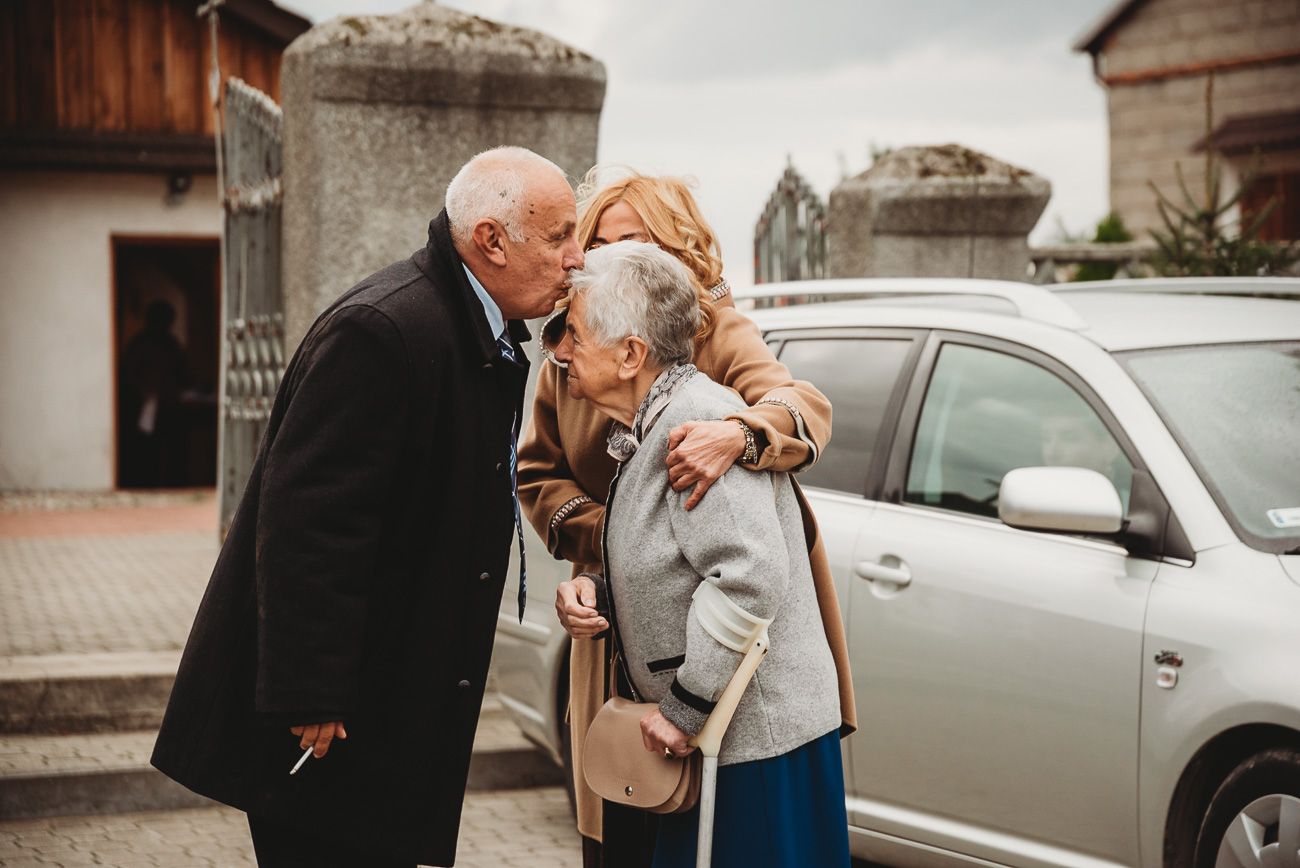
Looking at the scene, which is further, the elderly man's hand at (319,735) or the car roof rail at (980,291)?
the car roof rail at (980,291)

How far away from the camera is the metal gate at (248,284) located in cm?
718

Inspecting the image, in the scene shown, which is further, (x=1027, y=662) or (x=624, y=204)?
(x=1027, y=662)

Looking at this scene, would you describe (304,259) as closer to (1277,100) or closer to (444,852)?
(444,852)

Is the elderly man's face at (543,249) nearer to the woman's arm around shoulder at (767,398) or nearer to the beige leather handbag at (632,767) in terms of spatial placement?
the woman's arm around shoulder at (767,398)

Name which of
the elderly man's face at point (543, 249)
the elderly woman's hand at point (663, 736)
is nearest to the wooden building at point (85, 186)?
the elderly man's face at point (543, 249)

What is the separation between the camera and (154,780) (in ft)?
16.8

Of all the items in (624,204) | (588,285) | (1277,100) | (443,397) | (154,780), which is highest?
(1277,100)

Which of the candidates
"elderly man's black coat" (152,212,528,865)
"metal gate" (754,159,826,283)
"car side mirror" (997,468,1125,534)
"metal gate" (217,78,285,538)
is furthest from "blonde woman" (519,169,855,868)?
"metal gate" (754,159,826,283)

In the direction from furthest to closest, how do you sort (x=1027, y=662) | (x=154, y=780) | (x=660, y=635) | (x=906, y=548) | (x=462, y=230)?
1. (x=154, y=780)
2. (x=906, y=548)
3. (x=1027, y=662)
4. (x=462, y=230)
5. (x=660, y=635)

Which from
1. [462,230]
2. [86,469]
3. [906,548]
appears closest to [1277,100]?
[86,469]

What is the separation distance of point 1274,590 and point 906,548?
39.8 inches

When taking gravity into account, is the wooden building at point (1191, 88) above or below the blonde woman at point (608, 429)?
above

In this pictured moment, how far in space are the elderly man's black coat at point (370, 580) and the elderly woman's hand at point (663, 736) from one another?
0.41 m

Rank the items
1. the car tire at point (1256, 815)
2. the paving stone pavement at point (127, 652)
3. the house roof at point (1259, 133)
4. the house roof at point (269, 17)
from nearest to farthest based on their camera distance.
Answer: the car tire at point (1256, 815) → the paving stone pavement at point (127, 652) → the house roof at point (269, 17) → the house roof at point (1259, 133)
